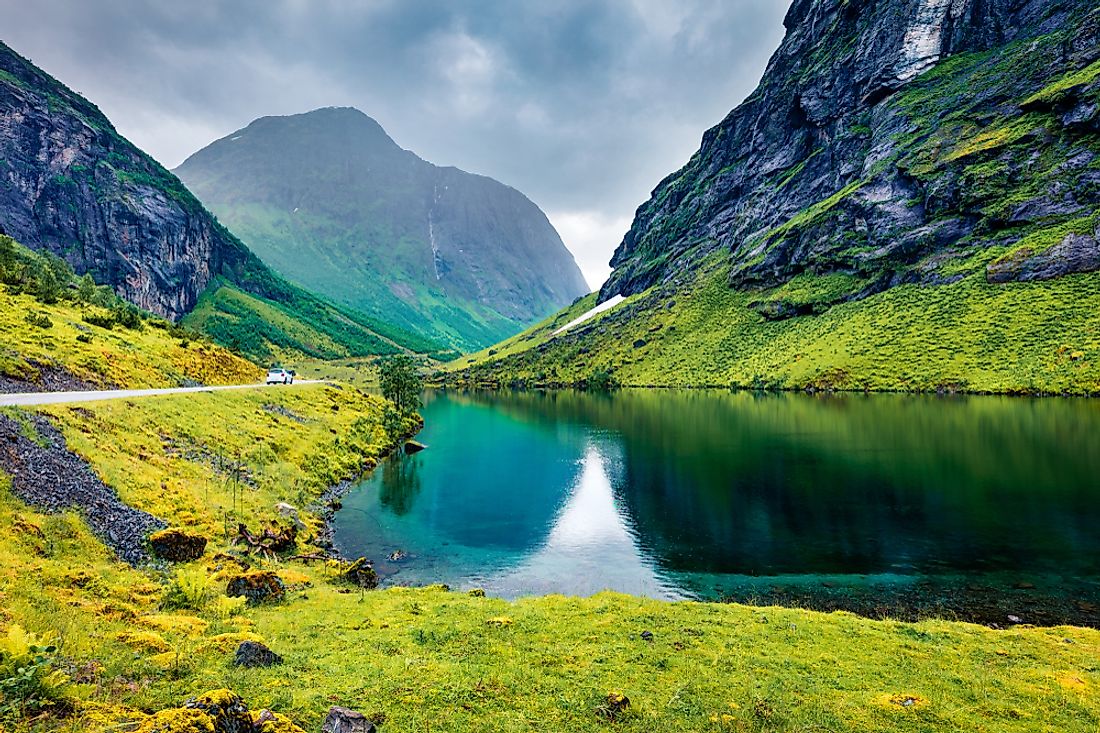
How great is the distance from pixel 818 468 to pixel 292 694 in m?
54.8

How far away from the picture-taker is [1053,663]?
17.7 metres

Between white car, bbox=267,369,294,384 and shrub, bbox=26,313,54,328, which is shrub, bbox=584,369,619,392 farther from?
shrub, bbox=26,313,54,328

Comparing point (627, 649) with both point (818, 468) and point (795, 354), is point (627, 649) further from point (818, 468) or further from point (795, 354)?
point (795, 354)

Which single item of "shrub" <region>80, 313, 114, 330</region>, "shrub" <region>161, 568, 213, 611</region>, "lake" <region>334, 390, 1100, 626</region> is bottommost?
"lake" <region>334, 390, 1100, 626</region>

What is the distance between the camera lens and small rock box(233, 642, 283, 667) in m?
15.0

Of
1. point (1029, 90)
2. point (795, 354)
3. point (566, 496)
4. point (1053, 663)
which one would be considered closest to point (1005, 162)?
point (1029, 90)

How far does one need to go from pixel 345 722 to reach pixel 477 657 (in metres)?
6.49

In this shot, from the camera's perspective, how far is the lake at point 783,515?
29578 mm

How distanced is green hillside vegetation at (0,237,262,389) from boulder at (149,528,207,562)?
28.7 meters

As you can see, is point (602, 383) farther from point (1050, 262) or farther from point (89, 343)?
point (89, 343)

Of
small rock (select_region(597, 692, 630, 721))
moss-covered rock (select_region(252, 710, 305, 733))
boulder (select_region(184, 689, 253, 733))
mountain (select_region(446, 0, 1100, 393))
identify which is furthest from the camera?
mountain (select_region(446, 0, 1100, 393))

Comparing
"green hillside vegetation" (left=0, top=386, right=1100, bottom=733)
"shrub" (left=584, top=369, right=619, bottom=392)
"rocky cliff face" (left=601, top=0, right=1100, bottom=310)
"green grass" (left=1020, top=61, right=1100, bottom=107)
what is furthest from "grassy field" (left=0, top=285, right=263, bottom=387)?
"green grass" (left=1020, top=61, right=1100, bottom=107)

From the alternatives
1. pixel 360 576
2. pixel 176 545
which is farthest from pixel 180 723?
pixel 360 576

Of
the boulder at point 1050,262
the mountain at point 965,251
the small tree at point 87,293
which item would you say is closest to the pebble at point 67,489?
the small tree at point 87,293
